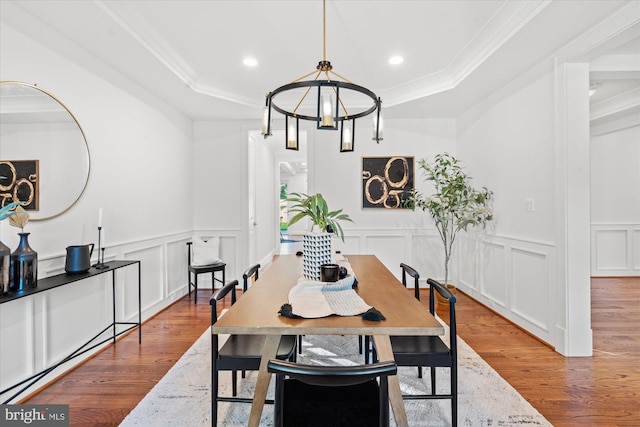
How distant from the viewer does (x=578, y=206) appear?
2.46 metres

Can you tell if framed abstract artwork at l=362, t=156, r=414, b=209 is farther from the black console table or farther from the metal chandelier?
the black console table

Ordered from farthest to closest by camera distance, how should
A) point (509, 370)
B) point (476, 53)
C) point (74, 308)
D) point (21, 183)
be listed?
point (476, 53), point (74, 308), point (509, 370), point (21, 183)

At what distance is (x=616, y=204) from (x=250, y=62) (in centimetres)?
583

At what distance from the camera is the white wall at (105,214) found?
203 cm

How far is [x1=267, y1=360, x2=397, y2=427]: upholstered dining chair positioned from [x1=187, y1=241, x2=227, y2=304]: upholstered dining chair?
2861 millimetres

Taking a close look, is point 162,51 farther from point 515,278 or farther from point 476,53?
point 515,278

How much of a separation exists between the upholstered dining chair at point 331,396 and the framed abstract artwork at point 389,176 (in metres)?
3.43

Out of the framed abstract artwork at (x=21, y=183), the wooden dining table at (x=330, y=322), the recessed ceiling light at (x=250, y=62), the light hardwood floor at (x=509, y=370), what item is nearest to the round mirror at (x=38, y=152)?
the framed abstract artwork at (x=21, y=183)

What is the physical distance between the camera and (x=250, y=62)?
124 inches

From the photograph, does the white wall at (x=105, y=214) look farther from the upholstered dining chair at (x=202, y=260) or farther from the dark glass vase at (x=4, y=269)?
the dark glass vase at (x=4, y=269)

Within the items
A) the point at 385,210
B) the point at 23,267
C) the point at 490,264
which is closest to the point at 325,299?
the point at 23,267

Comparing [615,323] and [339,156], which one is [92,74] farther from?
[615,323]

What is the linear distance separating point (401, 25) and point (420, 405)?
2.63m

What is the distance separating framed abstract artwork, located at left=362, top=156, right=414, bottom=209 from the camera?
14.6 ft
